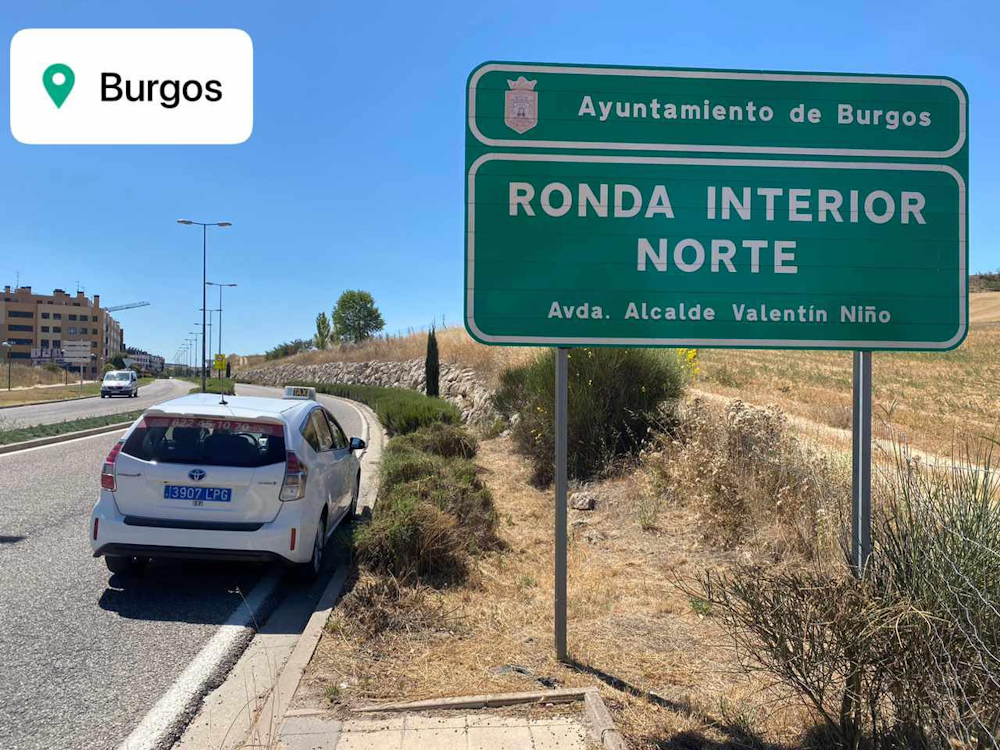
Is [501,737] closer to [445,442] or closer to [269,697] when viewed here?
[269,697]

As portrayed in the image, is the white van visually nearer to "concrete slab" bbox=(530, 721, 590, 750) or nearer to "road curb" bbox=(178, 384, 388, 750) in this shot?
"road curb" bbox=(178, 384, 388, 750)

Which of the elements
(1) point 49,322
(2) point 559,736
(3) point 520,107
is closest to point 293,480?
(2) point 559,736

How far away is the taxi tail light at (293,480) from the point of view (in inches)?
214

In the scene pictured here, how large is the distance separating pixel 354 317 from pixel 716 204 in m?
83.0

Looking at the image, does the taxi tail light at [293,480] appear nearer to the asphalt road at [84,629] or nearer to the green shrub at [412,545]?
the green shrub at [412,545]

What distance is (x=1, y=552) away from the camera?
6488mm

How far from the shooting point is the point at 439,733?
10.3 feet

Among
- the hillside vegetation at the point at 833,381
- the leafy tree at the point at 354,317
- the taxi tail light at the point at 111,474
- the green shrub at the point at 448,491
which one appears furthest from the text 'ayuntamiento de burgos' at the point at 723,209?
the leafy tree at the point at 354,317

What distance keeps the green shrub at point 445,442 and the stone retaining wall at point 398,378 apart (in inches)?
186

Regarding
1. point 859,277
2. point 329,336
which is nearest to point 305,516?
point 859,277

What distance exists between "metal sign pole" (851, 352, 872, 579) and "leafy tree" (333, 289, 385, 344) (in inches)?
3230

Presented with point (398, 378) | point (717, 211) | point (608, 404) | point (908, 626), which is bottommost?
point (908, 626)

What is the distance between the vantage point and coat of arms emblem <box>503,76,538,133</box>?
4219 millimetres

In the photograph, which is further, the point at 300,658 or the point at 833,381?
the point at 833,381
